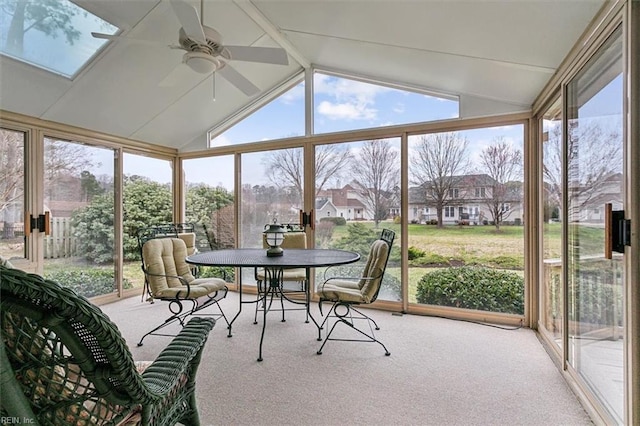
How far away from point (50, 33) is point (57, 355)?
3.27m

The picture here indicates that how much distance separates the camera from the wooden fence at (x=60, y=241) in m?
3.75

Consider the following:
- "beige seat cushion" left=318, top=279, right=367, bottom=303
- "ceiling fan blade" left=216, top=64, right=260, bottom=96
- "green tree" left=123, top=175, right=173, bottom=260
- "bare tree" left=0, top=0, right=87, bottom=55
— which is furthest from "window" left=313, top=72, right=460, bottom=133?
"green tree" left=123, top=175, right=173, bottom=260

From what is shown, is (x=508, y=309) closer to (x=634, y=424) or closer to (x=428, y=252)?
(x=428, y=252)

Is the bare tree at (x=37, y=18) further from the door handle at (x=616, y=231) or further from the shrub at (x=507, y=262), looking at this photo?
the shrub at (x=507, y=262)

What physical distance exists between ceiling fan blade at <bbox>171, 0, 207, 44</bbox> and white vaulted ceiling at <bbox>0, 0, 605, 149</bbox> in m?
0.34

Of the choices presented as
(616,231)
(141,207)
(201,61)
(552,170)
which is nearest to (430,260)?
(552,170)

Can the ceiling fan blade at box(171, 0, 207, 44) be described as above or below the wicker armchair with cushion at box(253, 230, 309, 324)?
above

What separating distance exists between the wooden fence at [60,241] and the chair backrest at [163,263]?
1550mm

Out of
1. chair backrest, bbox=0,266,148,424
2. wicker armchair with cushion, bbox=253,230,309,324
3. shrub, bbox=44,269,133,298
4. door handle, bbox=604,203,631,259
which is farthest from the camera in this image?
shrub, bbox=44,269,133,298

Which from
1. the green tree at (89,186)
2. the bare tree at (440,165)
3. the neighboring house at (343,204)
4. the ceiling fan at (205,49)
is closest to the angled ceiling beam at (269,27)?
the ceiling fan at (205,49)

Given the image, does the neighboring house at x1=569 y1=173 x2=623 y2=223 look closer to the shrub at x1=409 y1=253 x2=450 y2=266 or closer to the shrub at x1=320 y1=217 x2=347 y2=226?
the shrub at x1=409 y1=253 x2=450 y2=266

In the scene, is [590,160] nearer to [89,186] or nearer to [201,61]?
[201,61]

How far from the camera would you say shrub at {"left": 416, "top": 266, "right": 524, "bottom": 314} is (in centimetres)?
343

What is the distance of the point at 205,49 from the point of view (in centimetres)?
226
